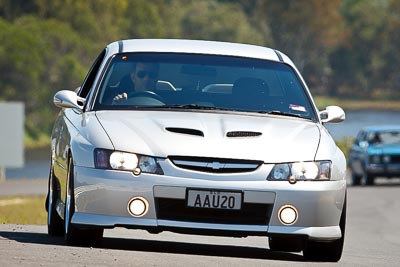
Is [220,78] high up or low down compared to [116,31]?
up

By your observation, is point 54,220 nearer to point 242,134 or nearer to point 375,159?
point 242,134

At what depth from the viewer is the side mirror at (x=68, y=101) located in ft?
35.7

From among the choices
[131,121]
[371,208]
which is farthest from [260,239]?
[371,208]

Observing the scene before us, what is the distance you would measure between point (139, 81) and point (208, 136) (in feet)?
4.19

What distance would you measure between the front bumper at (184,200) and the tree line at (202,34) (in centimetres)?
7603

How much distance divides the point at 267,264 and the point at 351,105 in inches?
5381

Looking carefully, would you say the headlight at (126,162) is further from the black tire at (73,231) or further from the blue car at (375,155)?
the blue car at (375,155)

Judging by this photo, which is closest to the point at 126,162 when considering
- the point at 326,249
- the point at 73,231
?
the point at 73,231

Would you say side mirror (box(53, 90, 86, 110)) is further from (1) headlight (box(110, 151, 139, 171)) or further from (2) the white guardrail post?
(2) the white guardrail post

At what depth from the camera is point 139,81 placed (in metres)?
10.9

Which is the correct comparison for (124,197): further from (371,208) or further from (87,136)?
(371,208)

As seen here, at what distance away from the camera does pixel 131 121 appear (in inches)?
399

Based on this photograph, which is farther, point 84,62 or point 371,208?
point 84,62

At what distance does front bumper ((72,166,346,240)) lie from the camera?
31.8 ft
